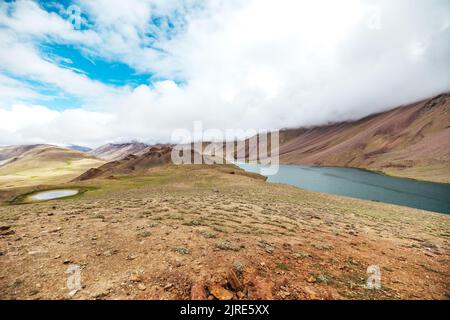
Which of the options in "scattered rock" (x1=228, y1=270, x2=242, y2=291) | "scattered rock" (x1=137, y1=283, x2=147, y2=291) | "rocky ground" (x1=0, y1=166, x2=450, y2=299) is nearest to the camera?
"scattered rock" (x1=137, y1=283, x2=147, y2=291)

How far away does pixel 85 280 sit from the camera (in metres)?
8.61

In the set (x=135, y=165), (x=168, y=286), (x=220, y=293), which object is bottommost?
(x=220, y=293)

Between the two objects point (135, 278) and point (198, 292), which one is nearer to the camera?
point (198, 292)

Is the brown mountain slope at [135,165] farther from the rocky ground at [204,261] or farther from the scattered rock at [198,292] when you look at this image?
the scattered rock at [198,292]

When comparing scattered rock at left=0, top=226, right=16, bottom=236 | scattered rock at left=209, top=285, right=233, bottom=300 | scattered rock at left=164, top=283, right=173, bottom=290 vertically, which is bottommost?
scattered rock at left=209, top=285, right=233, bottom=300

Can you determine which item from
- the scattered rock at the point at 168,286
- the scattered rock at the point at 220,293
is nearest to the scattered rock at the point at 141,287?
the scattered rock at the point at 168,286

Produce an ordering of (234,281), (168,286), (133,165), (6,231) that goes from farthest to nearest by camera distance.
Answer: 1. (133,165)
2. (6,231)
3. (234,281)
4. (168,286)

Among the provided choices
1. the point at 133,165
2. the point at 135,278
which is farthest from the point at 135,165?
the point at 135,278

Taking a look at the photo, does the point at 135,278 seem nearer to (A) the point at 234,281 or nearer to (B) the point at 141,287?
(B) the point at 141,287

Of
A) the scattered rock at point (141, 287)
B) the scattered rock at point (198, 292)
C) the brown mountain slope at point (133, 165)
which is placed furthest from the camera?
the brown mountain slope at point (133, 165)

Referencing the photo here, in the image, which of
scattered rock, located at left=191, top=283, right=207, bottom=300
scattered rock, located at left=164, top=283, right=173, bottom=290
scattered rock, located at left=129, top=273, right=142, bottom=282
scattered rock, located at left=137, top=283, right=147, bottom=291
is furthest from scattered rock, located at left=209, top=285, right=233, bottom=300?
scattered rock, located at left=129, top=273, right=142, bottom=282

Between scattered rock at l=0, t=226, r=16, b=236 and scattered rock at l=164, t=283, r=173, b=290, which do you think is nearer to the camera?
scattered rock at l=164, t=283, r=173, b=290

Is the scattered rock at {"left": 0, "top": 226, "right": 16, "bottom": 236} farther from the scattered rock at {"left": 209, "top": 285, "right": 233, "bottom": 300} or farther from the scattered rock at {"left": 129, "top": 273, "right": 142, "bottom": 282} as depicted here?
the scattered rock at {"left": 209, "top": 285, "right": 233, "bottom": 300}

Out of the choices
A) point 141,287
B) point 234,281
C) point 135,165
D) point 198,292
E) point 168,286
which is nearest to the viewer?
point 198,292
